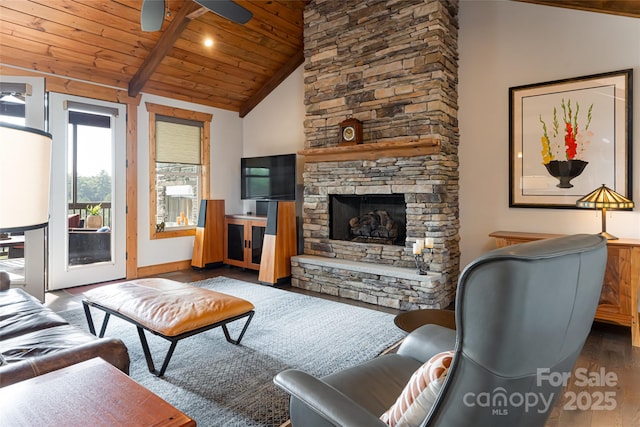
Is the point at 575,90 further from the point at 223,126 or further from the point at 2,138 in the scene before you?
the point at 223,126

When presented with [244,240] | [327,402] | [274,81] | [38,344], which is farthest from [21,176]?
[274,81]

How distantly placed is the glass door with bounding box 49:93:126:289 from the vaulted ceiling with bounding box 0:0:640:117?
0.47 m

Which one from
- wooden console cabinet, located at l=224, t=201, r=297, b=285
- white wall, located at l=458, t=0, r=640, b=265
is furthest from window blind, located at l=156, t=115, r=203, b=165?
white wall, located at l=458, t=0, r=640, b=265

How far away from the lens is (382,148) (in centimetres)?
411

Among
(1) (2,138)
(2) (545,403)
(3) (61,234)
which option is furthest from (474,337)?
(3) (61,234)

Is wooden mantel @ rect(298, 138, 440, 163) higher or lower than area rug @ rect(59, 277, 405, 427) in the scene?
higher

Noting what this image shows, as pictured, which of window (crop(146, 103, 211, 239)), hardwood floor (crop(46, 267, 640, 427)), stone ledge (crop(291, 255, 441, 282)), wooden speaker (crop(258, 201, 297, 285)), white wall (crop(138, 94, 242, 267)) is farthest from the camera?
window (crop(146, 103, 211, 239))

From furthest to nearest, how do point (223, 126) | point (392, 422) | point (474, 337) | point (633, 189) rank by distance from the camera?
point (223, 126), point (633, 189), point (392, 422), point (474, 337)

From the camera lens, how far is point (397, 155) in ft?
13.3

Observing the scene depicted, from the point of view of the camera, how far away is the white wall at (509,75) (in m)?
3.36

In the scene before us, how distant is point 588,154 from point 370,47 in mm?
2492

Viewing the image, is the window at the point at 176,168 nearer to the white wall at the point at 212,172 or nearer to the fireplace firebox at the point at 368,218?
the white wall at the point at 212,172

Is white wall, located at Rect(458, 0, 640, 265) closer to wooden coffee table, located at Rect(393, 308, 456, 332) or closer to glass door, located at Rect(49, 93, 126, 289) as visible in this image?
wooden coffee table, located at Rect(393, 308, 456, 332)

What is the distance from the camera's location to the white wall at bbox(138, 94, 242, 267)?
5.27 m
